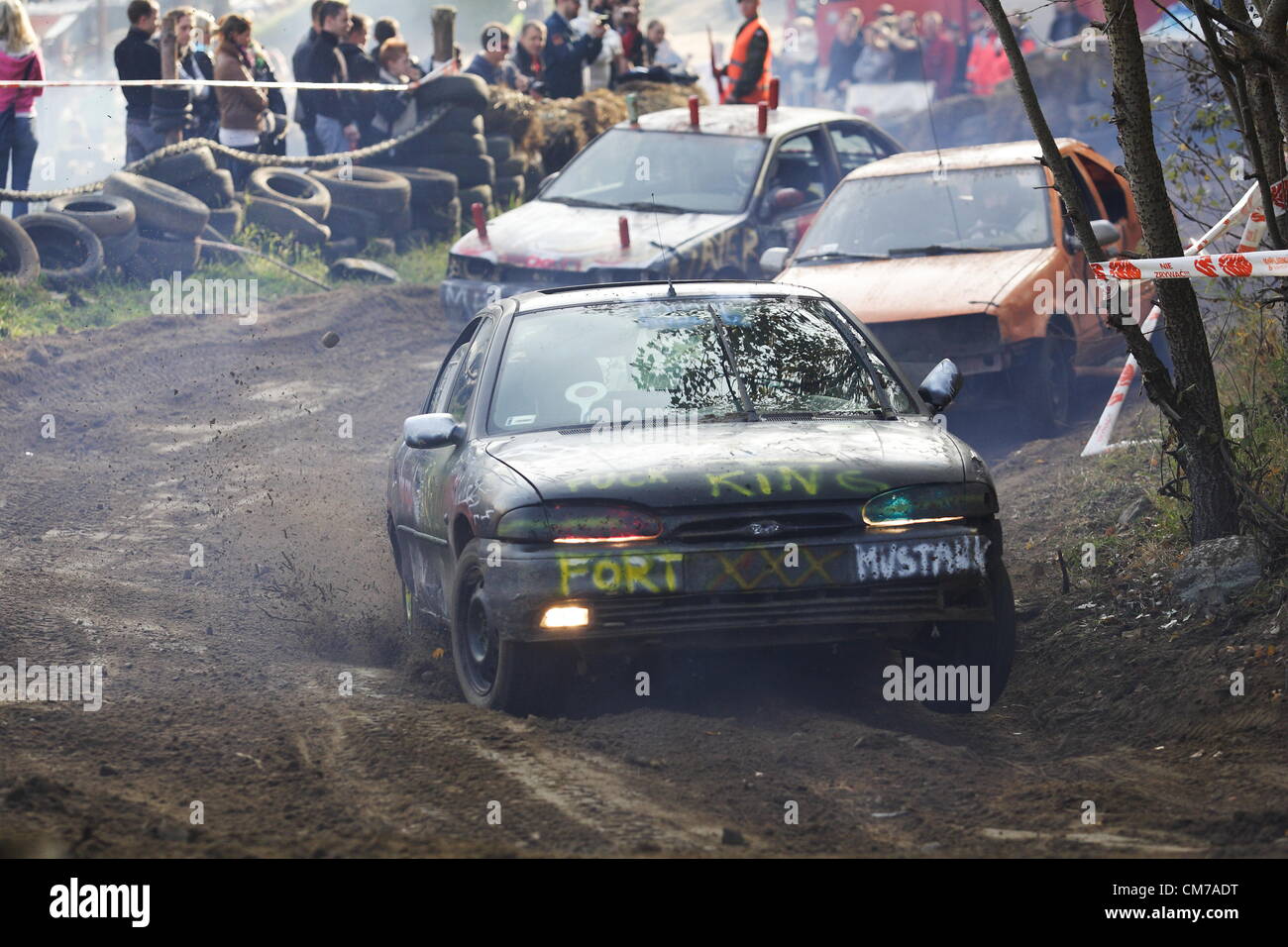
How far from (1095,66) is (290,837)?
89.4 ft

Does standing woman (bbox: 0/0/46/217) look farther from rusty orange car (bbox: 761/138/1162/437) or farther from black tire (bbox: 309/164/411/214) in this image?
rusty orange car (bbox: 761/138/1162/437)

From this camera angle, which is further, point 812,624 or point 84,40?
point 84,40

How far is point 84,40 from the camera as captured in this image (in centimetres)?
3906

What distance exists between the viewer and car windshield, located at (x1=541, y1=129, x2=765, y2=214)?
1477cm

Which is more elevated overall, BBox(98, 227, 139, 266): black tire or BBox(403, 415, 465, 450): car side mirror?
BBox(98, 227, 139, 266): black tire

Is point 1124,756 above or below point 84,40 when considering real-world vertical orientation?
below

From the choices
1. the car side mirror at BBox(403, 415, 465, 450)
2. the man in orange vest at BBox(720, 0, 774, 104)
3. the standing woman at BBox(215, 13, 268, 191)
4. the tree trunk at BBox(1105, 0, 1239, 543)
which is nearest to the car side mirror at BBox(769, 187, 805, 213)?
the man in orange vest at BBox(720, 0, 774, 104)

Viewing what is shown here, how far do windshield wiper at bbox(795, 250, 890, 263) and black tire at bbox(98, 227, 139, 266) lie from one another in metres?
6.35

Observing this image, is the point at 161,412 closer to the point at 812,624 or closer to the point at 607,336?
the point at 607,336

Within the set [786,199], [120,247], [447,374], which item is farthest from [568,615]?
[120,247]

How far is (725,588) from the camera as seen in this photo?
20.4 feet
